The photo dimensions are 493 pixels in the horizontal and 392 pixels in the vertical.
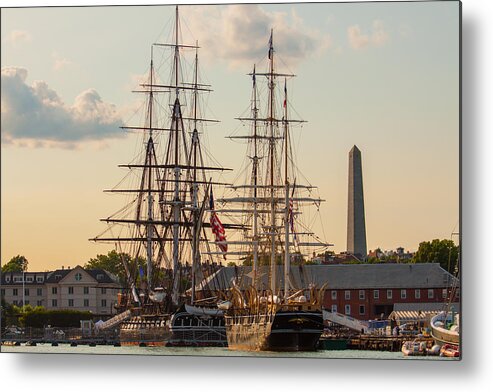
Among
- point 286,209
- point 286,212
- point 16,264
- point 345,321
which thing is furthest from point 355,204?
point 345,321

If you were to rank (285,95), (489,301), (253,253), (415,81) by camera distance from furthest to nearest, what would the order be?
(253,253) → (285,95) → (415,81) → (489,301)

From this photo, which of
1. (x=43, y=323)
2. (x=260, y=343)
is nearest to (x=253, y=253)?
(x=260, y=343)

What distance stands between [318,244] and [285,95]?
244cm

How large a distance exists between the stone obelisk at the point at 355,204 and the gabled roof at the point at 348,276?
1742 mm

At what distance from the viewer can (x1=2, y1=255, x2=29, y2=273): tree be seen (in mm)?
18859

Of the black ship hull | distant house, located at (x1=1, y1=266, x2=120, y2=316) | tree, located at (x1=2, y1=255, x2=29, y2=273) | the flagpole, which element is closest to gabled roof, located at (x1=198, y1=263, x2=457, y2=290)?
the flagpole

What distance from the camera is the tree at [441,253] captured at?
17.6 m

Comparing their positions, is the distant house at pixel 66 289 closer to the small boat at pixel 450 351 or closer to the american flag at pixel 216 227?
the american flag at pixel 216 227

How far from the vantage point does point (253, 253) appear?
2530cm

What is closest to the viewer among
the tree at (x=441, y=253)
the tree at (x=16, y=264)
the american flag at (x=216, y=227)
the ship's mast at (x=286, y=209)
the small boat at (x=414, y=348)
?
the tree at (x=441, y=253)

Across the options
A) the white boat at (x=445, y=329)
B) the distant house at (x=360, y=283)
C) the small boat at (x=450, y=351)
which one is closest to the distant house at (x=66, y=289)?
the distant house at (x=360, y=283)

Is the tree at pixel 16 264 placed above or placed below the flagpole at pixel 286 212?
below

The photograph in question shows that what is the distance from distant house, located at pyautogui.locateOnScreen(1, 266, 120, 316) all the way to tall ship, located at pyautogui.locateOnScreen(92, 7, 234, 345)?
381 mm

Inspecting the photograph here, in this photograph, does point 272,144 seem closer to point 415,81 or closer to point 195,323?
point 195,323
